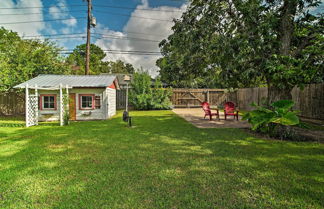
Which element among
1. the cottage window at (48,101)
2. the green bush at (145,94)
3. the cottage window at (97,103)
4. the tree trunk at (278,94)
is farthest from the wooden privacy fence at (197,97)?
the tree trunk at (278,94)

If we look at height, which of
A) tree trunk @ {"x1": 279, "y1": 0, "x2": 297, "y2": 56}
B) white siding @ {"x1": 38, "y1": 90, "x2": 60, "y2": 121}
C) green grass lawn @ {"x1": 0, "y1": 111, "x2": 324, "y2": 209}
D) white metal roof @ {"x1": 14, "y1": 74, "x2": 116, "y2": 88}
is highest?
tree trunk @ {"x1": 279, "y1": 0, "x2": 297, "y2": 56}

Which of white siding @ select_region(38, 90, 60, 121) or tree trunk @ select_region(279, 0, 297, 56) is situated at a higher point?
tree trunk @ select_region(279, 0, 297, 56)

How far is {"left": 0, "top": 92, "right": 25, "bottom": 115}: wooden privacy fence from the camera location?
11898mm

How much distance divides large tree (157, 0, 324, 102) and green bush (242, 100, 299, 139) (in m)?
0.69

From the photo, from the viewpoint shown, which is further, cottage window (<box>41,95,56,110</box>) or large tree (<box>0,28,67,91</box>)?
large tree (<box>0,28,67,91</box>)

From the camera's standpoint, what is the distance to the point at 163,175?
279 cm

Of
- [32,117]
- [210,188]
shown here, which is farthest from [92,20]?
[210,188]

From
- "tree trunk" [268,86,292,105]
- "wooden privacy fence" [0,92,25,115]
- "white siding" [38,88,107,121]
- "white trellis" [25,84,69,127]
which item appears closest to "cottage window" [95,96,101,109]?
"white siding" [38,88,107,121]

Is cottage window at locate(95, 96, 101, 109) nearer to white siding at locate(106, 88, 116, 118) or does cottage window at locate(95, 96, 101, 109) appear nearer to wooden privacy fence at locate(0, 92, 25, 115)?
white siding at locate(106, 88, 116, 118)

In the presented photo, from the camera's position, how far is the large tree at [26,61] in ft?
32.8

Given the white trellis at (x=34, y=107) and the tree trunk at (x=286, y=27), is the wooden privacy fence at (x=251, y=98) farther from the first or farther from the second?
the white trellis at (x=34, y=107)

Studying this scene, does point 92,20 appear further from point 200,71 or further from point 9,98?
point 200,71

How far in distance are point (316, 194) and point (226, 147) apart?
2.17 meters

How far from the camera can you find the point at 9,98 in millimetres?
12000
